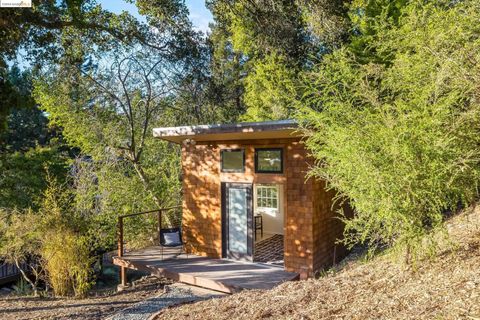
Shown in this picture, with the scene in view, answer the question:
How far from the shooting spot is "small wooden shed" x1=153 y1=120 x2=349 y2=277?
21.6ft

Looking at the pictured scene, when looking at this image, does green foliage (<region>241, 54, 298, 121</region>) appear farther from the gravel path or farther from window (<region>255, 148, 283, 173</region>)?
the gravel path

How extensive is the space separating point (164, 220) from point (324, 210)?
542 centimetres

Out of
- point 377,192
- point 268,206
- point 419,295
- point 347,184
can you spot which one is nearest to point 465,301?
point 419,295

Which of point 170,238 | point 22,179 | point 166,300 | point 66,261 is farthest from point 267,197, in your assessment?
point 22,179

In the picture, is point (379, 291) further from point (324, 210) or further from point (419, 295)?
point (324, 210)

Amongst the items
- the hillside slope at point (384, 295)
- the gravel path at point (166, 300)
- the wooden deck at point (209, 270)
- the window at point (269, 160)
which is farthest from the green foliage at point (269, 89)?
the hillside slope at point (384, 295)

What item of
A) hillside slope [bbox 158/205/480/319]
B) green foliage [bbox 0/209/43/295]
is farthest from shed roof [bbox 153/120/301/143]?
green foliage [bbox 0/209/43/295]

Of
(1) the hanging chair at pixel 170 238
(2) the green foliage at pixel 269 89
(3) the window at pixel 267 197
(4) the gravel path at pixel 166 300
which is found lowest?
(4) the gravel path at pixel 166 300

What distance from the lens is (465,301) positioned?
2.77 m

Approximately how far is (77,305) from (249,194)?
3833 millimetres

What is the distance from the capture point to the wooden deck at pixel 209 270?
623 cm

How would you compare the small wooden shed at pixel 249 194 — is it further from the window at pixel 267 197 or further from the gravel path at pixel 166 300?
the window at pixel 267 197

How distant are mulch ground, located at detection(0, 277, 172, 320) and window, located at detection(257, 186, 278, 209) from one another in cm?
444

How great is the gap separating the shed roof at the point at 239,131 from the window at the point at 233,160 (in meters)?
0.30
